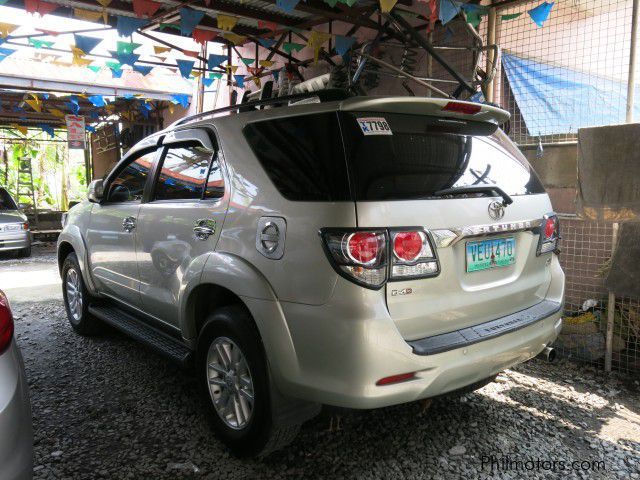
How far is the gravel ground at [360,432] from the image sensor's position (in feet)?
8.77

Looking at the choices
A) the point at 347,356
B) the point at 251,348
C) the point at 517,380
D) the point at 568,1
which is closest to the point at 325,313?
the point at 347,356

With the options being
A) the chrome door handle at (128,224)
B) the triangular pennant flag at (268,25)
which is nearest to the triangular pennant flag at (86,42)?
the triangular pennant flag at (268,25)

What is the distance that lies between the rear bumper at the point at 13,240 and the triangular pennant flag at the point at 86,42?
566cm

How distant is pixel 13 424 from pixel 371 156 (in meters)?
1.80

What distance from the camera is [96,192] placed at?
14.4 feet

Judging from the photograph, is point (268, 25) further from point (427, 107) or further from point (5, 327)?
point (5, 327)

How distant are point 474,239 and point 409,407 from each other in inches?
57.9

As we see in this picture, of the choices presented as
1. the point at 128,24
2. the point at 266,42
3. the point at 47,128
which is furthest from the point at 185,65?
the point at 47,128

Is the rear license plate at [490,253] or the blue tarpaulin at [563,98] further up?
the blue tarpaulin at [563,98]

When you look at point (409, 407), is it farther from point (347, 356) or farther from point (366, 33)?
point (366, 33)

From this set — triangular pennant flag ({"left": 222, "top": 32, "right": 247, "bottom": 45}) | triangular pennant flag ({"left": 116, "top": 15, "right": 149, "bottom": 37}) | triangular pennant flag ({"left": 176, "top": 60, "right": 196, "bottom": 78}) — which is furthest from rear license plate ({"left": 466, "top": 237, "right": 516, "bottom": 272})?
triangular pennant flag ({"left": 176, "top": 60, "right": 196, "bottom": 78})

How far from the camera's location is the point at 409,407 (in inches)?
130

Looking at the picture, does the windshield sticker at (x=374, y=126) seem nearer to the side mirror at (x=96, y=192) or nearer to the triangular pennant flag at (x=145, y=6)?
the side mirror at (x=96, y=192)

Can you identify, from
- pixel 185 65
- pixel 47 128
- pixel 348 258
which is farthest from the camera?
pixel 47 128
